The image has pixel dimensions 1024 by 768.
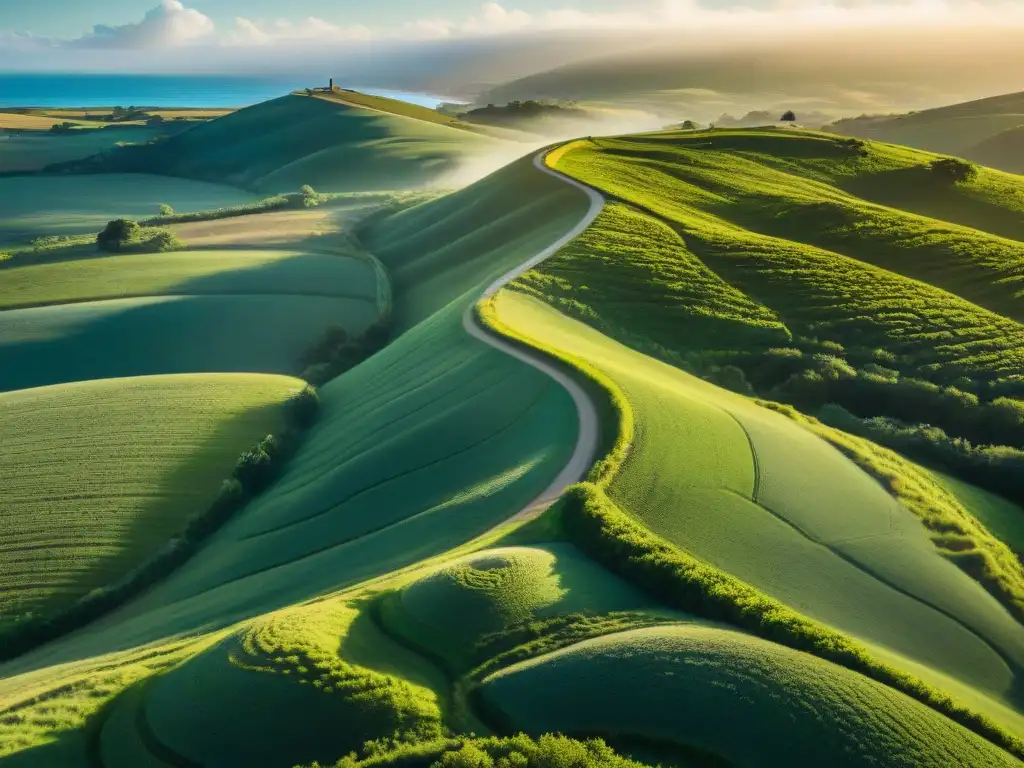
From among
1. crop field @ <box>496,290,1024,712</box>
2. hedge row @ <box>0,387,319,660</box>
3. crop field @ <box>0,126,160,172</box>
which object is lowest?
hedge row @ <box>0,387,319,660</box>

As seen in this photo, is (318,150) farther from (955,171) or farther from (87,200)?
(955,171)

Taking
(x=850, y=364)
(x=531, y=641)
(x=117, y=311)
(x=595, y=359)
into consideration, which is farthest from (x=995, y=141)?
(x=531, y=641)

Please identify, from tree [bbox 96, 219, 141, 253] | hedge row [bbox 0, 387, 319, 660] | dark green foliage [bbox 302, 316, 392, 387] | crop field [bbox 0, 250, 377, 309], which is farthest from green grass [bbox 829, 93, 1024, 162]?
hedge row [bbox 0, 387, 319, 660]

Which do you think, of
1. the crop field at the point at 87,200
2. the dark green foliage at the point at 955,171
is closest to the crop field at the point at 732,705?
the dark green foliage at the point at 955,171

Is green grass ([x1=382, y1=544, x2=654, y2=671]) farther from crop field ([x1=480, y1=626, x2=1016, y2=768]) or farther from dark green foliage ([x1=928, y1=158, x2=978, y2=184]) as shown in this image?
dark green foliage ([x1=928, y1=158, x2=978, y2=184])

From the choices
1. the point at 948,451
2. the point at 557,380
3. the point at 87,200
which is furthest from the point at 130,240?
the point at 948,451
